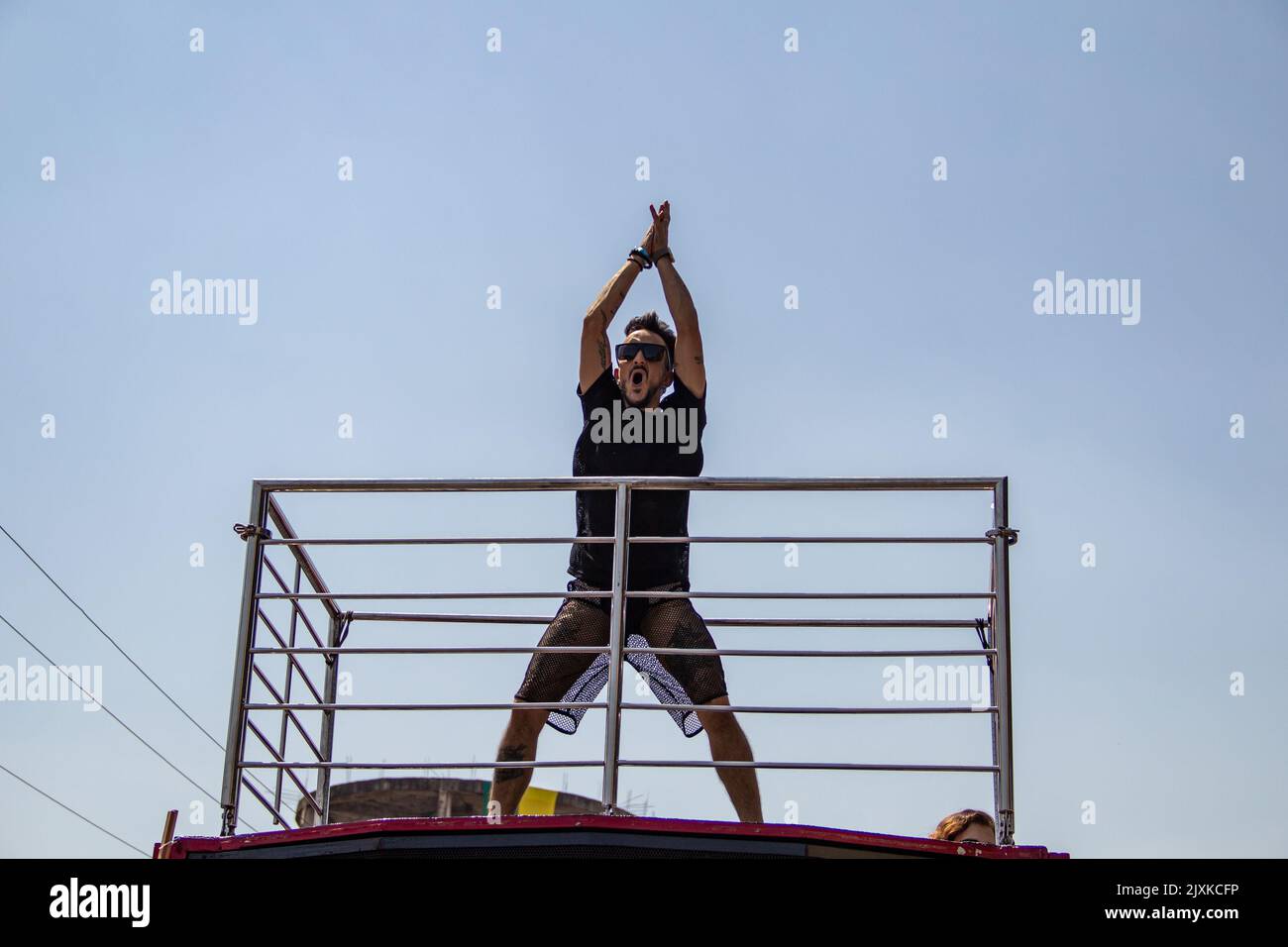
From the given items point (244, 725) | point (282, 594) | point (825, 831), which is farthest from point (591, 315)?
point (825, 831)

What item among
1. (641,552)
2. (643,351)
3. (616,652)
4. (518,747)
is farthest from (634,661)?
(643,351)

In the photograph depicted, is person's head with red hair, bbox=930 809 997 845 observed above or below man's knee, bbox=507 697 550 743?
below

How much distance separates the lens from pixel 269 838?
5.38 metres

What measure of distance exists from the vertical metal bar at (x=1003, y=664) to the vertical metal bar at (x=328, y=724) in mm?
3162

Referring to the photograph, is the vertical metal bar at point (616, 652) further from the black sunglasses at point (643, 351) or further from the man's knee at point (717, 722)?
the black sunglasses at point (643, 351)

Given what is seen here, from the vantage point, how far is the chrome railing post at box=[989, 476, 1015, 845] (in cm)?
550

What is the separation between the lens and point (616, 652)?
587 centimetres

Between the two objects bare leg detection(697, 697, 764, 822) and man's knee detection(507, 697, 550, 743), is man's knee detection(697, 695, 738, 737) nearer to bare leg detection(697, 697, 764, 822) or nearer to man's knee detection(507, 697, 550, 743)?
bare leg detection(697, 697, 764, 822)

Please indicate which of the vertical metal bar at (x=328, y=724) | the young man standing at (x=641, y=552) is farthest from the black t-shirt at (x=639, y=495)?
the vertical metal bar at (x=328, y=724)

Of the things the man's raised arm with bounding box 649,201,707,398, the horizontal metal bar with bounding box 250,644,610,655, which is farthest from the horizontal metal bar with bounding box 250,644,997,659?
the man's raised arm with bounding box 649,201,707,398

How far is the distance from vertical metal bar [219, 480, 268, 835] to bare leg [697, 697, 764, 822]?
186cm

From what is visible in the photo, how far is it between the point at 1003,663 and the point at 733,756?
1350mm
